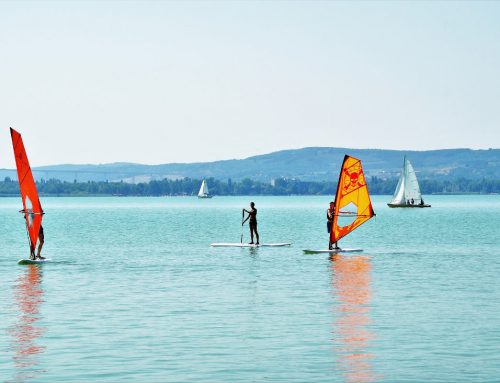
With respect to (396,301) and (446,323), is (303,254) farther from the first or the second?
(446,323)

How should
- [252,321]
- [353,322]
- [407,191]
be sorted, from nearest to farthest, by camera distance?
1. [353,322]
2. [252,321]
3. [407,191]

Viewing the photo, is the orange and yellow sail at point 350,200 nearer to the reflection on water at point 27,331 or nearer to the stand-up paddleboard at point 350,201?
the stand-up paddleboard at point 350,201

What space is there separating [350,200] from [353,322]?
2763cm

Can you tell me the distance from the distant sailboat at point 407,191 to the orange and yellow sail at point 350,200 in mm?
115761

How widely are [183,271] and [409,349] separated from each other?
2610 centimetres

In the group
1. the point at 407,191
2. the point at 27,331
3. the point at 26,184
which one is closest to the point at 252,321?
the point at 27,331

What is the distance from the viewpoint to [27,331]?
29734 millimetres

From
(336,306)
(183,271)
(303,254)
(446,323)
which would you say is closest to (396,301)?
(336,306)

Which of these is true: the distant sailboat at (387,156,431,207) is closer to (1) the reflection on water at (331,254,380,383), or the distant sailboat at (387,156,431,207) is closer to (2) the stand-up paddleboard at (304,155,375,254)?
(2) the stand-up paddleboard at (304,155,375,254)

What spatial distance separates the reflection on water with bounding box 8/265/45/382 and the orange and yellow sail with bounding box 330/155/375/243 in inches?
744

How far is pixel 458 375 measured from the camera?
23500mm

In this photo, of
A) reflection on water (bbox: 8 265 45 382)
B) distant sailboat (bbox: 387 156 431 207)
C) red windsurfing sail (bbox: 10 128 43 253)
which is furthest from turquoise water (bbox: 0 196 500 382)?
distant sailboat (bbox: 387 156 431 207)

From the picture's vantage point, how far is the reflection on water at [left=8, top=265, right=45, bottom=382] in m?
24.3

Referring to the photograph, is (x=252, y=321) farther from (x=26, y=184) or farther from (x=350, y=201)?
(x=350, y=201)
